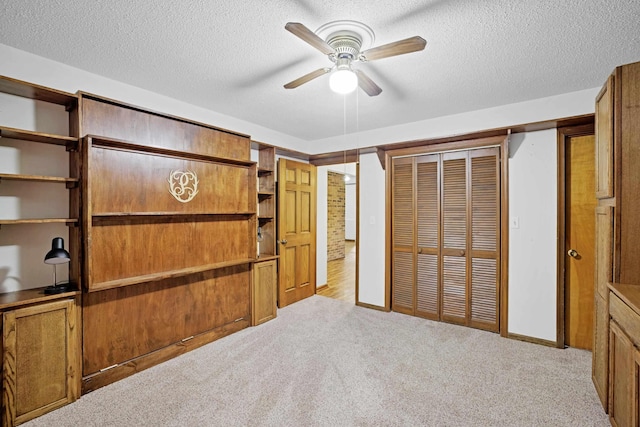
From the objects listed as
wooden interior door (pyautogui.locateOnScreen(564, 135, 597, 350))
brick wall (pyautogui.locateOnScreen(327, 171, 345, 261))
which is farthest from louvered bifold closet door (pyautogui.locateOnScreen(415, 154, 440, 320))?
brick wall (pyautogui.locateOnScreen(327, 171, 345, 261))

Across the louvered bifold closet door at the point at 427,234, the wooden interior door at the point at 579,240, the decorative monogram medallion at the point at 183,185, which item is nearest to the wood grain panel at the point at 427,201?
the louvered bifold closet door at the point at 427,234

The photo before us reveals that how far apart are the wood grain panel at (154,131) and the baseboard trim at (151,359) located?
5.96 ft

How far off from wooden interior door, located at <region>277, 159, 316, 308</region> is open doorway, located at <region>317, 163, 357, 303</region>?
307mm

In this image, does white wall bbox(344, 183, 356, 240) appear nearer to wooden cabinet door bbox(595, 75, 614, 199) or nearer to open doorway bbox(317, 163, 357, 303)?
open doorway bbox(317, 163, 357, 303)

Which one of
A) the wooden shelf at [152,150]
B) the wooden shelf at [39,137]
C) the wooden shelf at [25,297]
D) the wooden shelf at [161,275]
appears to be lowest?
the wooden shelf at [25,297]

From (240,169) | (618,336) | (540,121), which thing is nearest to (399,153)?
(540,121)

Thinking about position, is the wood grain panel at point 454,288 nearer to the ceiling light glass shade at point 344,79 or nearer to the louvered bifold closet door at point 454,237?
the louvered bifold closet door at point 454,237

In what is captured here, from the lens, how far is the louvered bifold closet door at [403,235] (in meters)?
3.76

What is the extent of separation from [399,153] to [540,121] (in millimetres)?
1444

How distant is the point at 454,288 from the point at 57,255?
3.71 meters

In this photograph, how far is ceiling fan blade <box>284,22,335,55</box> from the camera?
1.45 m

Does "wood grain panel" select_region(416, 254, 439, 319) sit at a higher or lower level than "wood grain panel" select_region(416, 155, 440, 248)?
lower

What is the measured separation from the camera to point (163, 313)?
2.70 metres

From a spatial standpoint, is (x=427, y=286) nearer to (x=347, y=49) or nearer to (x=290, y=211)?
(x=290, y=211)
